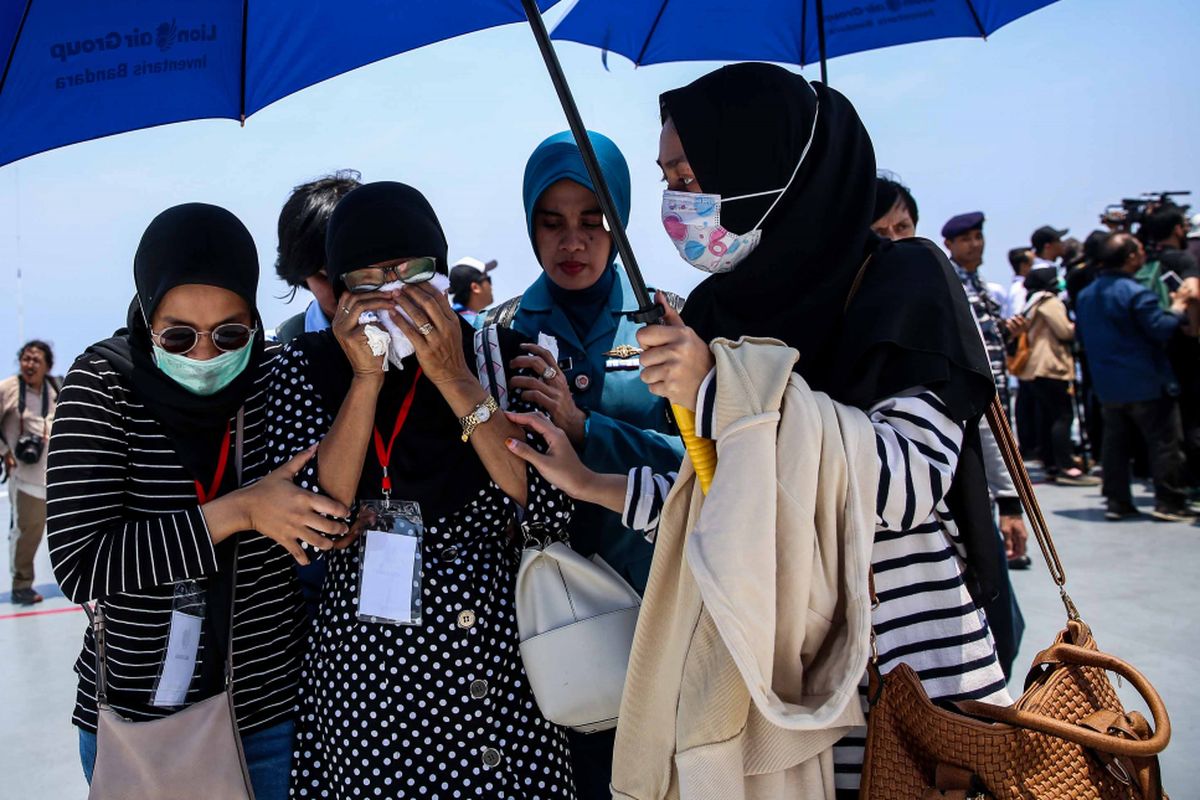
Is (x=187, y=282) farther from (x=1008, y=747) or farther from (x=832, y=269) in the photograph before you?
(x=1008, y=747)

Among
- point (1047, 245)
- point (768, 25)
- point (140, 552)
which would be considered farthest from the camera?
point (1047, 245)

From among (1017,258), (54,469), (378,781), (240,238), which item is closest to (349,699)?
(378,781)

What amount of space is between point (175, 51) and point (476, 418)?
108 cm

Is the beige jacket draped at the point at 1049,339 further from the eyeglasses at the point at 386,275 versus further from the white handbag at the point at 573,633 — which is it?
the eyeglasses at the point at 386,275

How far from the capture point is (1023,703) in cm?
170

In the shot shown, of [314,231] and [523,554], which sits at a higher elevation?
[314,231]

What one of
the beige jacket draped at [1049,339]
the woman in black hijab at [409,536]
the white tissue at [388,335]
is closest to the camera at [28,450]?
the woman in black hijab at [409,536]

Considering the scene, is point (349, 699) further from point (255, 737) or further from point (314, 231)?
point (314, 231)

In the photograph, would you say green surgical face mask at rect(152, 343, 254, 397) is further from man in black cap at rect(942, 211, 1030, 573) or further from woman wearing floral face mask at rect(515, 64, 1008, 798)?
man in black cap at rect(942, 211, 1030, 573)

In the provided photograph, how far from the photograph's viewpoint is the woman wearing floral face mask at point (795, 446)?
1.62m

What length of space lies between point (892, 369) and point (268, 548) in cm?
138

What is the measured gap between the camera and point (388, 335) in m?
2.05

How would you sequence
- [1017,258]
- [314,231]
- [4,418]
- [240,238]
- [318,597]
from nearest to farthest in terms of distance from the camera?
[240,238] → [318,597] → [314,231] → [4,418] → [1017,258]

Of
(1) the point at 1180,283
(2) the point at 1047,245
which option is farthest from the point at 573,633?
(2) the point at 1047,245
